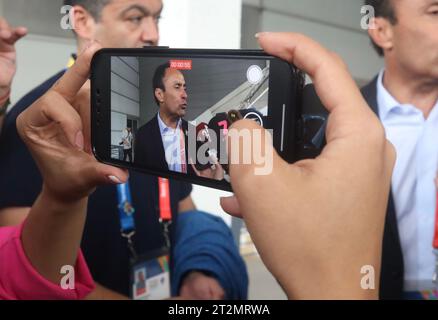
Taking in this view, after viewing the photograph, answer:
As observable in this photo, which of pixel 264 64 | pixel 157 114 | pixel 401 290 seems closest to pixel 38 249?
pixel 157 114

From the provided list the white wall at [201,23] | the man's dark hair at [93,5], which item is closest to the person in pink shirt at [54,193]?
the man's dark hair at [93,5]

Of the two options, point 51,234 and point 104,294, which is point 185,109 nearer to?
point 51,234

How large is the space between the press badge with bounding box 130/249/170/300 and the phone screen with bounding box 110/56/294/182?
0.31 metres

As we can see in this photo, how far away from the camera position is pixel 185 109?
36 cm

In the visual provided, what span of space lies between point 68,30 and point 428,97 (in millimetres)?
517

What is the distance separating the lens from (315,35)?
2.20ft

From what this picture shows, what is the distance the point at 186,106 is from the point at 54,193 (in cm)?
20

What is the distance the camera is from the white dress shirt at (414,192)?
0.60m

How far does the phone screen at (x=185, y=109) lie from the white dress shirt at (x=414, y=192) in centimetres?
35

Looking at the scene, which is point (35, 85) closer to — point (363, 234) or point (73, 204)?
point (73, 204)

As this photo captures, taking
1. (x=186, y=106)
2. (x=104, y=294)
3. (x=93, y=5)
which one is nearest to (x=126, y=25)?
(x=93, y=5)

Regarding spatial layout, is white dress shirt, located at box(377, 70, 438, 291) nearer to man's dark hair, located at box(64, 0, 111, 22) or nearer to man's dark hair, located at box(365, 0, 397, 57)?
man's dark hair, located at box(365, 0, 397, 57)

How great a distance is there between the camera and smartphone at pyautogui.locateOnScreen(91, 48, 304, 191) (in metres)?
0.32

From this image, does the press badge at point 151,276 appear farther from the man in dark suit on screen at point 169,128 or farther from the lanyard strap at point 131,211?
the man in dark suit on screen at point 169,128
